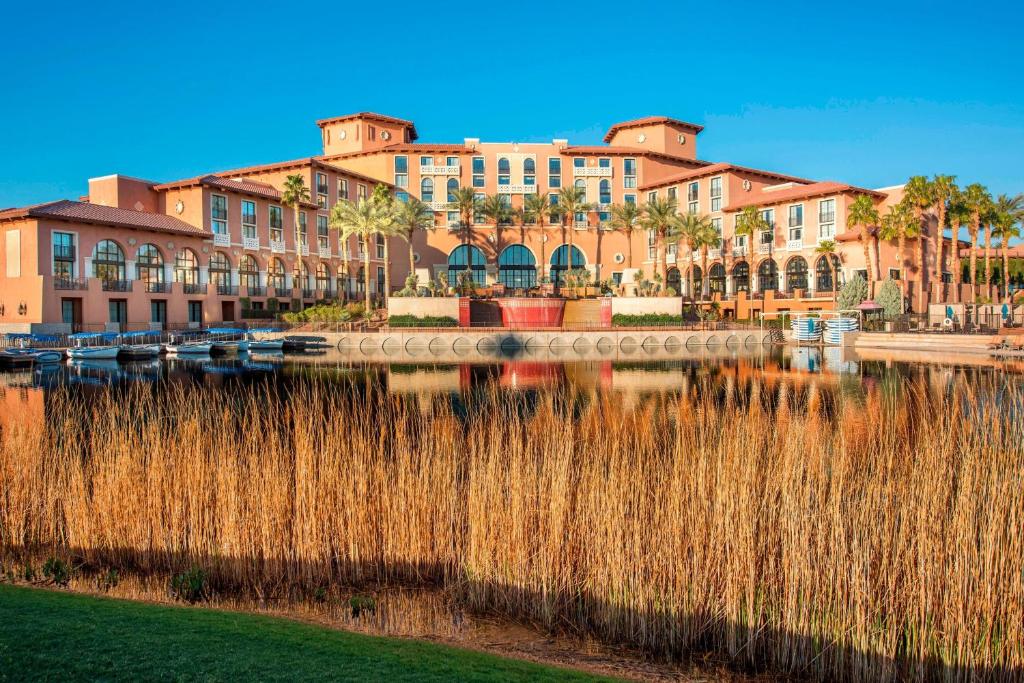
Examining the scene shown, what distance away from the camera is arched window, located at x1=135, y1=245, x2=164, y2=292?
42.2 metres

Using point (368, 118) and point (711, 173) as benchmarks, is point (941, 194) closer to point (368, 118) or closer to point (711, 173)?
point (711, 173)

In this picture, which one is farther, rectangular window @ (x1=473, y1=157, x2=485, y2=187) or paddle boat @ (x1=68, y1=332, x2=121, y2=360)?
rectangular window @ (x1=473, y1=157, x2=485, y2=187)

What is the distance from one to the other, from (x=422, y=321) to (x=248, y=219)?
61.0 feet

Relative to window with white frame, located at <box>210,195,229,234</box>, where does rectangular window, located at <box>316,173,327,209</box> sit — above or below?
above

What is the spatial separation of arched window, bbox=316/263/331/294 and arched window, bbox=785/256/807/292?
3573 cm

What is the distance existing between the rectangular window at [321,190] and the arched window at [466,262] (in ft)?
41.9

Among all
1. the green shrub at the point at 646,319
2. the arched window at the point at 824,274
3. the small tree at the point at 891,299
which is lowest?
the green shrub at the point at 646,319

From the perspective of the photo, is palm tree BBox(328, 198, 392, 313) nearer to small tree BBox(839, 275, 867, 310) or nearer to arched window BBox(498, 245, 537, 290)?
arched window BBox(498, 245, 537, 290)

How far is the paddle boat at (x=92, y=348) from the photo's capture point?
96.3 ft

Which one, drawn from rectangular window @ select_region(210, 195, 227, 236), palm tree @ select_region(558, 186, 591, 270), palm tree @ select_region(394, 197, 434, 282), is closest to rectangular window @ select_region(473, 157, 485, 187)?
palm tree @ select_region(394, 197, 434, 282)

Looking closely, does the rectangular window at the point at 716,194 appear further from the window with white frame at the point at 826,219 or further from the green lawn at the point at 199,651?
the green lawn at the point at 199,651

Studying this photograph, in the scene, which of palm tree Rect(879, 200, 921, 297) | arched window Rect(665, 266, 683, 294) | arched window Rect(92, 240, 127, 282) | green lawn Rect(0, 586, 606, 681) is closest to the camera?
green lawn Rect(0, 586, 606, 681)

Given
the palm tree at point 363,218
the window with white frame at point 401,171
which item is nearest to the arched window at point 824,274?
the palm tree at point 363,218

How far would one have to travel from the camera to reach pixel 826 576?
452 centimetres
